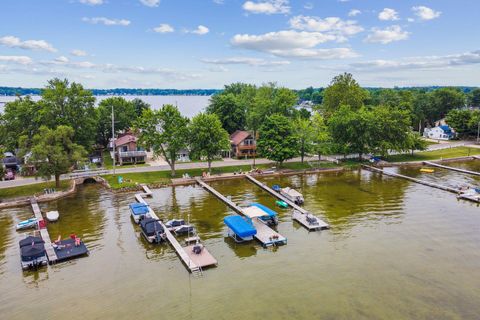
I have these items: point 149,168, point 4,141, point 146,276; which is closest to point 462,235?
point 146,276

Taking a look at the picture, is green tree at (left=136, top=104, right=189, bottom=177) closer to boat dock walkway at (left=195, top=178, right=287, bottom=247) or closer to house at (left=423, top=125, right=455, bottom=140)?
boat dock walkway at (left=195, top=178, right=287, bottom=247)

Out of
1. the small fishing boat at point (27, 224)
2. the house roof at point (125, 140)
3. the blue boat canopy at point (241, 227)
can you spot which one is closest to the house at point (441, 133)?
the house roof at point (125, 140)

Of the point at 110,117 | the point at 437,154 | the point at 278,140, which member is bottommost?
the point at 437,154

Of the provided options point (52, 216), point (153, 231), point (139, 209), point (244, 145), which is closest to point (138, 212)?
point (139, 209)

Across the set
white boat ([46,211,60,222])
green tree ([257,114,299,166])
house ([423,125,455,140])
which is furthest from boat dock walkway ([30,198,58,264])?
house ([423,125,455,140])

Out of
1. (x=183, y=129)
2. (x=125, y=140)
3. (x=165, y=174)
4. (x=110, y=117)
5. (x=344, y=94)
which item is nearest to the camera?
(x=183, y=129)

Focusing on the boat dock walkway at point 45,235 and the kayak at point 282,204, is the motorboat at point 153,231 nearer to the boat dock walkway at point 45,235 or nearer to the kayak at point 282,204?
the boat dock walkway at point 45,235

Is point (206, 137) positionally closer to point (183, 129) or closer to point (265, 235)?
point (183, 129)
